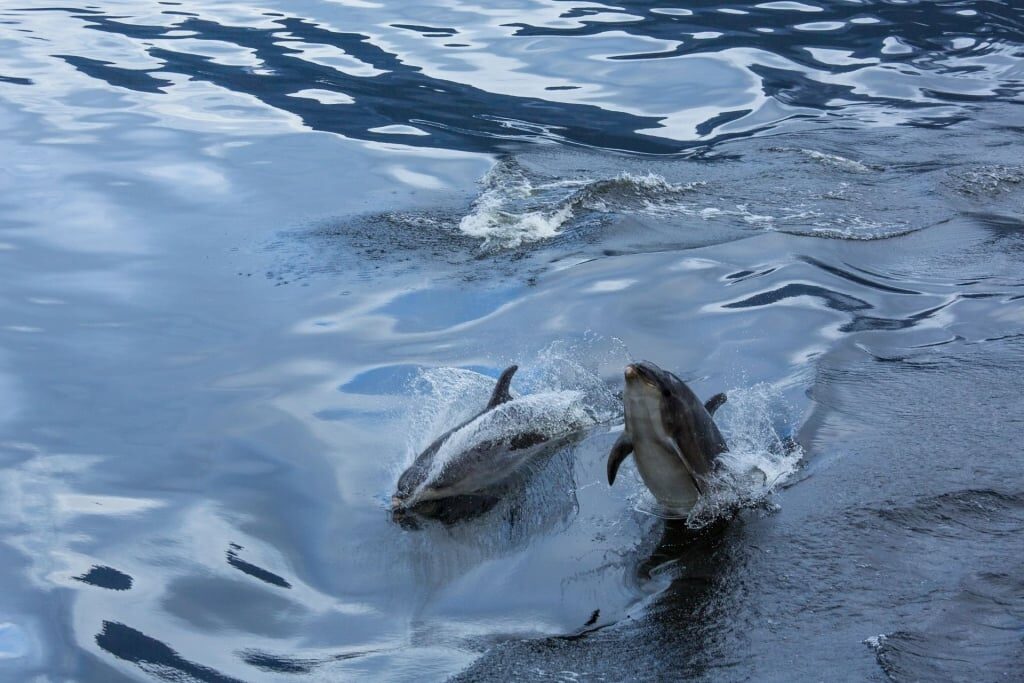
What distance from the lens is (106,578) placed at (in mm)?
6297

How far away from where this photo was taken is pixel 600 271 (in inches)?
416

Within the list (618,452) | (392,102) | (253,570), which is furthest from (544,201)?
(253,570)

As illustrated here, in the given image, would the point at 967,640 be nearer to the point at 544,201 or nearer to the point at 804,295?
the point at 804,295

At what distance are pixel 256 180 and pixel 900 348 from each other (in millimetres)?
8035

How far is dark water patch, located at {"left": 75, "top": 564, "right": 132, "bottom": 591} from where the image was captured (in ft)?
20.4

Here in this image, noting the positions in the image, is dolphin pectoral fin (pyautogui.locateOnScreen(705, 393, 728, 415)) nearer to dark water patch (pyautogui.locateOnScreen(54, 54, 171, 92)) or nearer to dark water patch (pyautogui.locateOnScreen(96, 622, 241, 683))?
dark water patch (pyautogui.locateOnScreen(96, 622, 241, 683))

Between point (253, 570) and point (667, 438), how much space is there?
7.96 ft

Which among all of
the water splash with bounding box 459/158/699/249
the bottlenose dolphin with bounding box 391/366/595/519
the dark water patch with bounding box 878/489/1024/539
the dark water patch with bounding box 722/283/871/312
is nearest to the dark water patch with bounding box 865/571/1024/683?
the dark water patch with bounding box 878/489/1024/539

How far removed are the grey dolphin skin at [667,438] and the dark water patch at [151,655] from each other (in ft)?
7.89

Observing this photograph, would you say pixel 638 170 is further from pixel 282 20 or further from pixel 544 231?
pixel 282 20

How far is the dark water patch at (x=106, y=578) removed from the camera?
20.4 feet

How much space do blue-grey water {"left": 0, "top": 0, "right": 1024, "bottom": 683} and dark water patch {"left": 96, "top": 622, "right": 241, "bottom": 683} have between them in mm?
23

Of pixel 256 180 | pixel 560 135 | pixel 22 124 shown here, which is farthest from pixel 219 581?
pixel 22 124

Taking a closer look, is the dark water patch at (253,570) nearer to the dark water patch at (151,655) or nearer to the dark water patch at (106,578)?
the dark water patch at (106,578)
